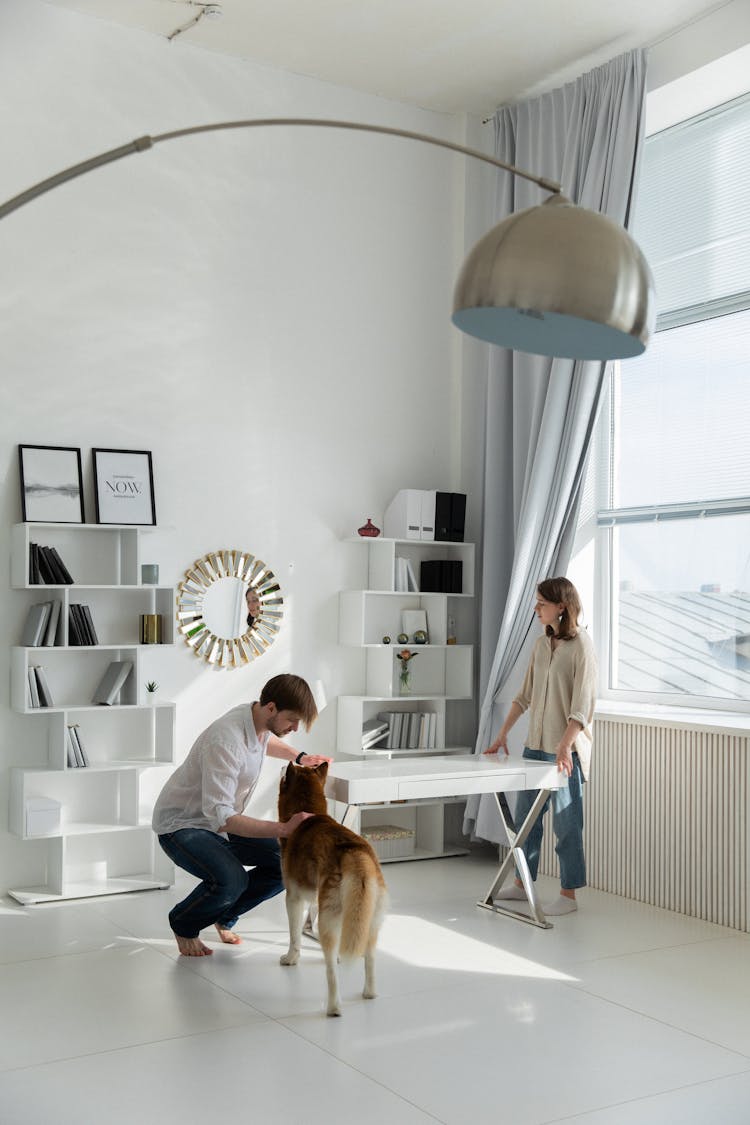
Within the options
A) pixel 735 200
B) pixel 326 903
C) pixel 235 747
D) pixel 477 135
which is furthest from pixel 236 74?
pixel 326 903

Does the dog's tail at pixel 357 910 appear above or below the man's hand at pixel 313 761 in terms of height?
below

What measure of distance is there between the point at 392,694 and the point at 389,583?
58 cm

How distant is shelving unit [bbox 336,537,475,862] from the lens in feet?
19.4

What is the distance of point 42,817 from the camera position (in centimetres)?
495

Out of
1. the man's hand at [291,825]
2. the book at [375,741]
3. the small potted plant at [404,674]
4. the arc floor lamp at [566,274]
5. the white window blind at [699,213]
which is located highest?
the white window blind at [699,213]

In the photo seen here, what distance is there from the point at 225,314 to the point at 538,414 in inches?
64.3

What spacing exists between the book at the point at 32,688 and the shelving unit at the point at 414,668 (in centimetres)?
164

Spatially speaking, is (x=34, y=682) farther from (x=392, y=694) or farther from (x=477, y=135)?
(x=477, y=135)

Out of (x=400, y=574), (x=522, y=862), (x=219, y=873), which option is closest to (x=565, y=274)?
(x=219, y=873)

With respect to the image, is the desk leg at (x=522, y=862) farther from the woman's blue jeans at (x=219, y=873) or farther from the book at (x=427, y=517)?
the book at (x=427, y=517)

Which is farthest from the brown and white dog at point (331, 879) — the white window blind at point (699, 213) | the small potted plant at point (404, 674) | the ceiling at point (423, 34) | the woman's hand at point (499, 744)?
the ceiling at point (423, 34)

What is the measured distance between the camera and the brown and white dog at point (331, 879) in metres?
3.42

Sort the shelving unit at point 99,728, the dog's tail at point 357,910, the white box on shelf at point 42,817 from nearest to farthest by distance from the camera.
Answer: the dog's tail at point 357,910, the white box on shelf at point 42,817, the shelving unit at point 99,728

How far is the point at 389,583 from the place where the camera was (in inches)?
234
